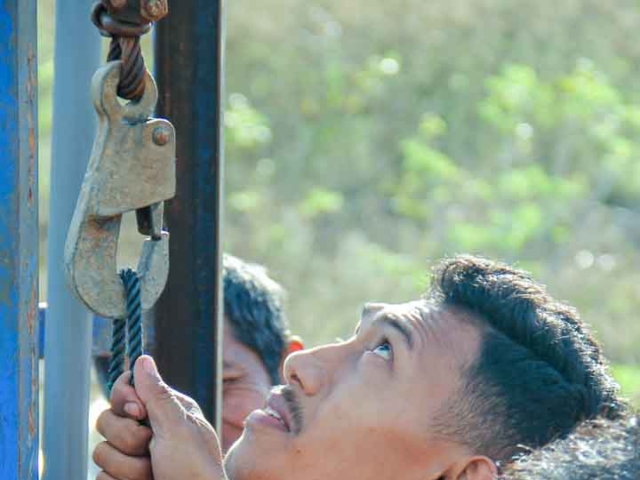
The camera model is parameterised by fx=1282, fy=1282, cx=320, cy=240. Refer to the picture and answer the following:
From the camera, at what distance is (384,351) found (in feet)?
7.38

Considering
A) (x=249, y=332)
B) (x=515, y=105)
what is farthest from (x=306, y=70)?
(x=249, y=332)

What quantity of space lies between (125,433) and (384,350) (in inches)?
22.0

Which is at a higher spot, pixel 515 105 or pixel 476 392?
pixel 515 105

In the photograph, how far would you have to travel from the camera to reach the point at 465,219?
10758mm

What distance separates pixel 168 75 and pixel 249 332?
1.29 meters

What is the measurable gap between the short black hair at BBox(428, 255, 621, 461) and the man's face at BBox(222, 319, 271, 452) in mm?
958

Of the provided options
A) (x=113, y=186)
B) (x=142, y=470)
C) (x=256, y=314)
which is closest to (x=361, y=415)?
(x=142, y=470)

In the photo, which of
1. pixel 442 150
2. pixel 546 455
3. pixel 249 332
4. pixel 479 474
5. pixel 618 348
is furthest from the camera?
pixel 442 150

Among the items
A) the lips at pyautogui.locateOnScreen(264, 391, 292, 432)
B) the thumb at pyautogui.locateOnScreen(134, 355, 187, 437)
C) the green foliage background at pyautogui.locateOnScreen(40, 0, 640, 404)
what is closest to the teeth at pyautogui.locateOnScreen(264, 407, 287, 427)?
the lips at pyautogui.locateOnScreen(264, 391, 292, 432)

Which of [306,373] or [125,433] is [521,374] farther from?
[125,433]

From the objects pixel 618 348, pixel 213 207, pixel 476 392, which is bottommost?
pixel 618 348

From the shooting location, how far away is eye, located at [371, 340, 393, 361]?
2238 mm

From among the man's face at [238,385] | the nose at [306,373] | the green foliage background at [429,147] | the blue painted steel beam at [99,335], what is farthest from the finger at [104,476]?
the green foliage background at [429,147]

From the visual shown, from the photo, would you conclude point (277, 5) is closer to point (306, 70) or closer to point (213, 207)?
point (306, 70)
